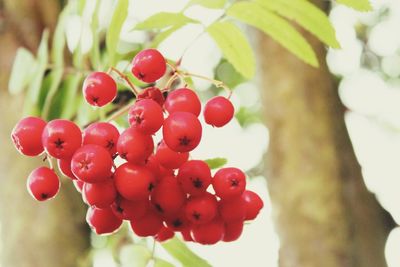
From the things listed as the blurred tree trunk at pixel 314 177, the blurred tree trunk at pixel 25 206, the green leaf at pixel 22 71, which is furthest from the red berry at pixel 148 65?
the blurred tree trunk at pixel 314 177

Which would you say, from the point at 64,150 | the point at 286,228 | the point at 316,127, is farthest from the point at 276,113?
the point at 64,150

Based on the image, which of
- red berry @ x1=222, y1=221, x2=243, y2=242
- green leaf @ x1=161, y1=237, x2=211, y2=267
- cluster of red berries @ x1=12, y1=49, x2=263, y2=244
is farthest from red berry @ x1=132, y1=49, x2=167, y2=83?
green leaf @ x1=161, y1=237, x2=211, y2=267

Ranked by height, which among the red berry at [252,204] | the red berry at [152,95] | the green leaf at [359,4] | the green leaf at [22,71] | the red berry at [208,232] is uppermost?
the green leaf at [359,4]

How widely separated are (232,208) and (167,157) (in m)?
0.16

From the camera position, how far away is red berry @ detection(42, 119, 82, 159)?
2.96 ft

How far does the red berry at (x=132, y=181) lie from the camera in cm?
88

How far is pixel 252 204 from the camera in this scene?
108 cm

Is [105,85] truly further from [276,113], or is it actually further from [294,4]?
[276,113]

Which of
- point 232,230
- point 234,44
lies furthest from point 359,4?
point 232,230

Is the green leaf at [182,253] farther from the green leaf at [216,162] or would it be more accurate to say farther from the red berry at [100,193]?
the red berry at [100,193]

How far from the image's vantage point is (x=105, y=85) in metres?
0.98

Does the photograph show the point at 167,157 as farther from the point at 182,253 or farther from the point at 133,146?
the point at 182,253

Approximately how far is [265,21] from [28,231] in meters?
0.98

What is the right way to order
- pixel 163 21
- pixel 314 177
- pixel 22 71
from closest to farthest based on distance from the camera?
pixel 163 21, pixel 22 71, pixel 314 177
